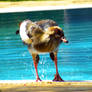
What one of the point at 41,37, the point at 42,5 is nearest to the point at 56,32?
the point at 41,37

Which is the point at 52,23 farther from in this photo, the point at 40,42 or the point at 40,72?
the point at 40,72

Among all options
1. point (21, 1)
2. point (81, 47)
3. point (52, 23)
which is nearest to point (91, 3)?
point (21, 1)

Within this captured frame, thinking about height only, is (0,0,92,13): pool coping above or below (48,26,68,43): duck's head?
above

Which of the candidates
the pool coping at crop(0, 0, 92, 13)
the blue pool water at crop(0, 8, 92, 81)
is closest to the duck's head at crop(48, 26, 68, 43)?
the blue pool water at crop(0, 8, 92, 81)

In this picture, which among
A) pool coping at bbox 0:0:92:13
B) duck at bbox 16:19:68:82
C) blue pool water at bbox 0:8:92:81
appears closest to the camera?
duck at bbox 16:19:68:82

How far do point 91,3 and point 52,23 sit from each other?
35008 mm

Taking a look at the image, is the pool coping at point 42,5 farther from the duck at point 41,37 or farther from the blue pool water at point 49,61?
the duck at point 41,37

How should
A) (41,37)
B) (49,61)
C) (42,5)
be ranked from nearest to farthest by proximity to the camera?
(41,37)
(49,61)
(42,5)

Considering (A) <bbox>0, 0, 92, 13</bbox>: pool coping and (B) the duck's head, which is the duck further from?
(A) <bbox>0, 0, 92, 13</bbox>: pool coping

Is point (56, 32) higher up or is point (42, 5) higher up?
point (42, 5)

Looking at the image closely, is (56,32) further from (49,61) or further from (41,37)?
(49,61)

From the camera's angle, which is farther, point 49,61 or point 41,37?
point 49,61

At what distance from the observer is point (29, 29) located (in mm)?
7004

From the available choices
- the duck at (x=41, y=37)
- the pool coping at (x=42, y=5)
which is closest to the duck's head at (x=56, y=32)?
the duck at (x=41, y=37)
